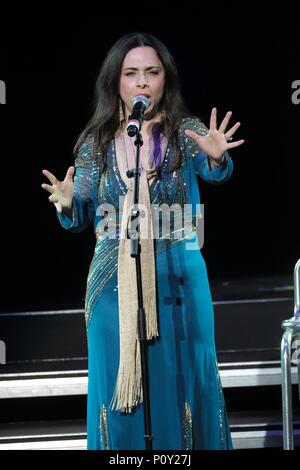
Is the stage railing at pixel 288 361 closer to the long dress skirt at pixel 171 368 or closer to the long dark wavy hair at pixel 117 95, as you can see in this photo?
the long dress skirt at pixel 171 368

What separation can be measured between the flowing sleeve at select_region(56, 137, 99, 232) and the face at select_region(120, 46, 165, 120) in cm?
20

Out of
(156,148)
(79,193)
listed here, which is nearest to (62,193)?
(79,193)

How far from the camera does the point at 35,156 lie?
4.75 m

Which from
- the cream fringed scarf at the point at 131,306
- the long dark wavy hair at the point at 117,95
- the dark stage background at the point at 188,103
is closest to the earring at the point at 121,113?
the long dark wavy hair at the point at 117,95

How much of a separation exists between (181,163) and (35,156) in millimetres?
2074

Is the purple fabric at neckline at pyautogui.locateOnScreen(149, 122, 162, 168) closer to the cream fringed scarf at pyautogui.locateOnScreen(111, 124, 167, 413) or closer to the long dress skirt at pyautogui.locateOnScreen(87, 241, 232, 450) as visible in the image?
the cream fringed scarf at pyautogui.locateOnScreen(111, 124, 167, 413)

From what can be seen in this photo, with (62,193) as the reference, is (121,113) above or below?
above

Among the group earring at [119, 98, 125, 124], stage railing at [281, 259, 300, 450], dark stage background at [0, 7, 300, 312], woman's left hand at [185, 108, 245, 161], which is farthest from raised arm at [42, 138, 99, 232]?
dark stage background at [0, 7, 300, 312]

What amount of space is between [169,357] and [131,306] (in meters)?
0.20

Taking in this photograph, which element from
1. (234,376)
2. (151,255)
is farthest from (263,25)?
(151,255)

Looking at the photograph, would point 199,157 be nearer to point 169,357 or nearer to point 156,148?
point 156,148

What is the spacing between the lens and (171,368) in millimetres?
2709
